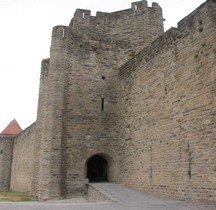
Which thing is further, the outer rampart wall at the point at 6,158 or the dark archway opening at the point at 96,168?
the outer rampart wall at the point at 6,158

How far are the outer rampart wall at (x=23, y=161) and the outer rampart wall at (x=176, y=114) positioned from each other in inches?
387

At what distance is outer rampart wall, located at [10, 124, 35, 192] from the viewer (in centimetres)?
2077

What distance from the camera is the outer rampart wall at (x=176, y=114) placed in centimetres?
816

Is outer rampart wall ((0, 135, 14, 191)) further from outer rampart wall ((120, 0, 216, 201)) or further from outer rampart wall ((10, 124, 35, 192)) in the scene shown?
outer rampart wall ((120, 0, 216, 201))

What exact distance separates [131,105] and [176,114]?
3347 mm

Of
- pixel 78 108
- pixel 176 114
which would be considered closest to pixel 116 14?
pixel 78 108

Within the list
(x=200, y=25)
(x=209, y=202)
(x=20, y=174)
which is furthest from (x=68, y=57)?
(x=20, y=174)

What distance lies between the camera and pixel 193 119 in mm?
8656

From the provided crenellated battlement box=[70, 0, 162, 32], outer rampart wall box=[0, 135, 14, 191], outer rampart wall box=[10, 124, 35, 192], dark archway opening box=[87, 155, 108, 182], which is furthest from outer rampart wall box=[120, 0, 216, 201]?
outer rampart wall box=[0, 135, 14, 191]

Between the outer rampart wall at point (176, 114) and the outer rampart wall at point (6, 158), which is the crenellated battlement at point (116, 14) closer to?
the outer rampart wall at point (176, 114)

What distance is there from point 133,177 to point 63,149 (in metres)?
2.98

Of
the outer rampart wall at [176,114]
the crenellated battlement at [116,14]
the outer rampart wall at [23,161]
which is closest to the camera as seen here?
the outer rampart wall at [176,114]

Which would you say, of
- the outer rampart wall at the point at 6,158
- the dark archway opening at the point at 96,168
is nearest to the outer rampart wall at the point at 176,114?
the dark archway opening at the point at 96,168

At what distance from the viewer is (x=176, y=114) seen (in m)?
9.48
